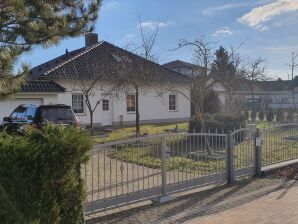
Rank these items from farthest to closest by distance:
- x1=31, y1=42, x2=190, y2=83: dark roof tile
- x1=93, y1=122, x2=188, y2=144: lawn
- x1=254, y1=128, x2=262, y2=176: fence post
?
x1=31, y1=42, x2=190, y2=83: dark roof tile, x1=93, y1=122, x2=188, y2=144: lawn, x1=254, y1=128, x2=262, y2=176: fence post

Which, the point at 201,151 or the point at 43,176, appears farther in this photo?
the point at 201,151

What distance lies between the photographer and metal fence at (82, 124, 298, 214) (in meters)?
6.84

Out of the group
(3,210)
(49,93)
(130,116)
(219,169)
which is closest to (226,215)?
(219,169)

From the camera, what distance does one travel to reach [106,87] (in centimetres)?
2675

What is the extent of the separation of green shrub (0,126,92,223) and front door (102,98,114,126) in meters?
22.1

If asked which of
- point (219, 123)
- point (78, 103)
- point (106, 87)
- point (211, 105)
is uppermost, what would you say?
point (106, 87)

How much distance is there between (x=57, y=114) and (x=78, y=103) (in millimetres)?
11379

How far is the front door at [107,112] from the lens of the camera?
A: 2677 cm

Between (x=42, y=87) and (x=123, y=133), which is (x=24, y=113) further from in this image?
(x=123, y=133)

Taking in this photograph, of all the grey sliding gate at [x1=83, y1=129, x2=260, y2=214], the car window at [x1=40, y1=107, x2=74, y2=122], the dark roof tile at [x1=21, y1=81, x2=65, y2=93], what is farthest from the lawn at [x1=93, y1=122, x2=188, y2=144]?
the grey sliding gate at [x1=83, y1=129, x2=260, y2=214]

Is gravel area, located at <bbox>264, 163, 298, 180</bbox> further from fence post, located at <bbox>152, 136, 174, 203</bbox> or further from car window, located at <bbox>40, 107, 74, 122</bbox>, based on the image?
car window, located at <bbox>40, 107, 74, 122</bbox>

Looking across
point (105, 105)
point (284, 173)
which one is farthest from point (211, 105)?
point (284, 173)

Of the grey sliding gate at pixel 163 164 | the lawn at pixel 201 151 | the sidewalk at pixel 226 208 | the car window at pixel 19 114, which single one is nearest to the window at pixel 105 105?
the car window at pixel 19 114

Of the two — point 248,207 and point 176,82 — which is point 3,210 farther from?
point 176,82
